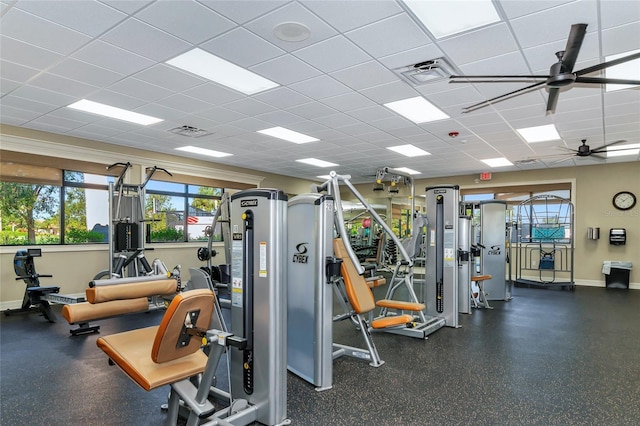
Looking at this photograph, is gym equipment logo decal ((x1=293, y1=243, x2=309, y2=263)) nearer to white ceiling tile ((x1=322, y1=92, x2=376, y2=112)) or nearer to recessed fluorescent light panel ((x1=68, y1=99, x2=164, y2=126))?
white ceiling tile ((x1=322, y1=92, x2=376, y2=112))

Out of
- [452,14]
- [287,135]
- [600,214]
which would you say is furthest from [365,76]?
[600,214]

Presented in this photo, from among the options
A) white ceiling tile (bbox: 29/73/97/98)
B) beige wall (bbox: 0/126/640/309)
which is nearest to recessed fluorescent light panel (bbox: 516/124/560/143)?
beige wall (bbox: 0/126/640/309)

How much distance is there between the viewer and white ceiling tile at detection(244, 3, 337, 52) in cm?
268

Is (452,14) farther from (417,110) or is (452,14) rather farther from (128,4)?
(128,4)

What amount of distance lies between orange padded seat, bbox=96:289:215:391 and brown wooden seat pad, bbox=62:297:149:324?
0.22 meters

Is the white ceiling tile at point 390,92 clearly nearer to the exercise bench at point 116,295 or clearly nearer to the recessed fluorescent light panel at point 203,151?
the exercise bench at point 116,295

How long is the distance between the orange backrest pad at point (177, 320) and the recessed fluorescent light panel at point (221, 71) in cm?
239

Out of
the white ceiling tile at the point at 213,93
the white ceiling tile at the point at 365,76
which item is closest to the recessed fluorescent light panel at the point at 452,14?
the white ceiling tile at the point at 365,76

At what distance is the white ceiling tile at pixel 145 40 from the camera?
2.91 metres

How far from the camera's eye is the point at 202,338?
6.14ft

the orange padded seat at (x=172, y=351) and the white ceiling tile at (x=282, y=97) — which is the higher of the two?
the white ceiling tile at (x=282, y=97)

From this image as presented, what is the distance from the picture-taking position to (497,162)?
844 centimetres

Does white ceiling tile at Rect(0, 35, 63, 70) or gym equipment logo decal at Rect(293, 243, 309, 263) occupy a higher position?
white ceiling tile at Rect(0, 35, 63, 70)

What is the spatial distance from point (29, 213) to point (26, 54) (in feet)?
11.5
